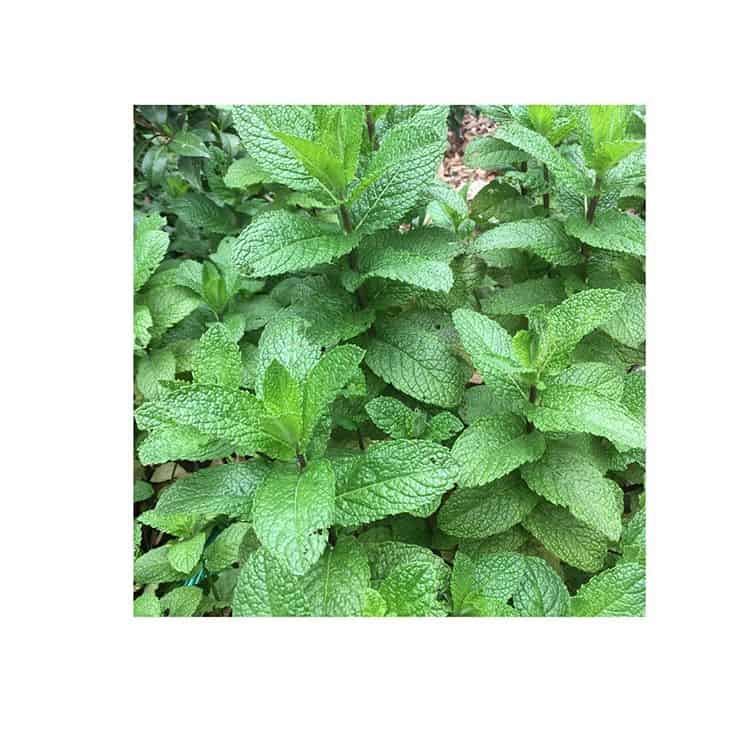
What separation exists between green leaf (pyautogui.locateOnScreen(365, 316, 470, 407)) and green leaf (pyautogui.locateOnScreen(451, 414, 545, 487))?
0.32ft

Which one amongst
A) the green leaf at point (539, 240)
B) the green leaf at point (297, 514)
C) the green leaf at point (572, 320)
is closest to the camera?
the green leaf at point (297, 514)

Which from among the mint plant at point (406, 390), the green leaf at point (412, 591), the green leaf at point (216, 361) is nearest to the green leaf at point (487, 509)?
the mint plant at point (406, 390)

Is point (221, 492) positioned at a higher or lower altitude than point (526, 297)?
lower

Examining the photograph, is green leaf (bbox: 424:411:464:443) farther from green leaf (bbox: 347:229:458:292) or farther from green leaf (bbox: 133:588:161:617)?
green leaf (bbox: 133:588:161:617)

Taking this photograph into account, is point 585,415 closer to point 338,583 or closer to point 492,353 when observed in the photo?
point 492,353

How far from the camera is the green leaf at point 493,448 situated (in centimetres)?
106

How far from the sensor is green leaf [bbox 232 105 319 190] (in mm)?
1116

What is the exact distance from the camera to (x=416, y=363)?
1227 millimetres

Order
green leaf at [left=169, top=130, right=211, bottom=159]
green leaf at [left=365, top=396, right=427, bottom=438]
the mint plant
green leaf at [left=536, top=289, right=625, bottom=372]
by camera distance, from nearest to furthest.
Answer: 1. the mint plant
2. green leaf at [left=536, top=289, right=625, bottom=372]
3. green leaf at [left=365, top=396, right=427, bottom=438]
4. green leaf at [left=169, top=130, right=211, bottom=159]

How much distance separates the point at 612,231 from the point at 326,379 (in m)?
0.61

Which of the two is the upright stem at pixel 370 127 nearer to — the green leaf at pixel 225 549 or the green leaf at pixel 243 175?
the green leaf at pixel 243 175

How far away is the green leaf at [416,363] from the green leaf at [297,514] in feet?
1.04

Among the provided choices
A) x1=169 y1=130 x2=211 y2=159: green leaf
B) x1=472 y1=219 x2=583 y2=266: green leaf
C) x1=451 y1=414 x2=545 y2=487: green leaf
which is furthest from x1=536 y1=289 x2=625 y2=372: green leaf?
x1=169 y1=130 x2=211 y2=159: green leaf

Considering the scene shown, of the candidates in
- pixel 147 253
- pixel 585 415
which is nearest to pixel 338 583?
pixel 585 415
